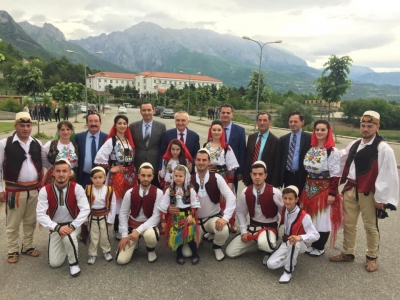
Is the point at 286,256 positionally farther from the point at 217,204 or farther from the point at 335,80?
the point at 335,80

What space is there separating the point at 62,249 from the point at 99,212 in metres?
0.65

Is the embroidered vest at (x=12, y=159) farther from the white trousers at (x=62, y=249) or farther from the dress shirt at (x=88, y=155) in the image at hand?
the white trousers at (x=62, y=249)

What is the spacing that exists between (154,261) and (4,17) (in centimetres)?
21815

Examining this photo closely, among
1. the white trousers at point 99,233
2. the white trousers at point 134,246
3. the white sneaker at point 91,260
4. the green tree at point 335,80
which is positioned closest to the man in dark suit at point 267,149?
the white trousers at point 134,246

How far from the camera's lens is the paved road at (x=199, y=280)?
3430 mm

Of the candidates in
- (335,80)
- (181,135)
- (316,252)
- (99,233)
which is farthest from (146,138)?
(335,80)

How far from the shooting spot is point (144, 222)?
4359mm

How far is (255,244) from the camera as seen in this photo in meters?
4.51

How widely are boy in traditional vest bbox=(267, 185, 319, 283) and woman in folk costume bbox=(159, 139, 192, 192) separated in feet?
5.06

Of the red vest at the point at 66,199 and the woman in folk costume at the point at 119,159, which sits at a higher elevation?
the woman in folk costume at the point at 119,159

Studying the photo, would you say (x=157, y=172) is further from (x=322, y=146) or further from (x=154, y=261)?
(x=322, y=146)

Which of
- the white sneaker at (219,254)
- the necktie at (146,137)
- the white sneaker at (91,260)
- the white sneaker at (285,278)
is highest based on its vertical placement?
the necktie at (146,137)

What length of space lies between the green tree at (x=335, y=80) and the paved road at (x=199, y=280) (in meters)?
15.0

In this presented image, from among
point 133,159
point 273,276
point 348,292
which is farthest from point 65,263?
point 348,292
